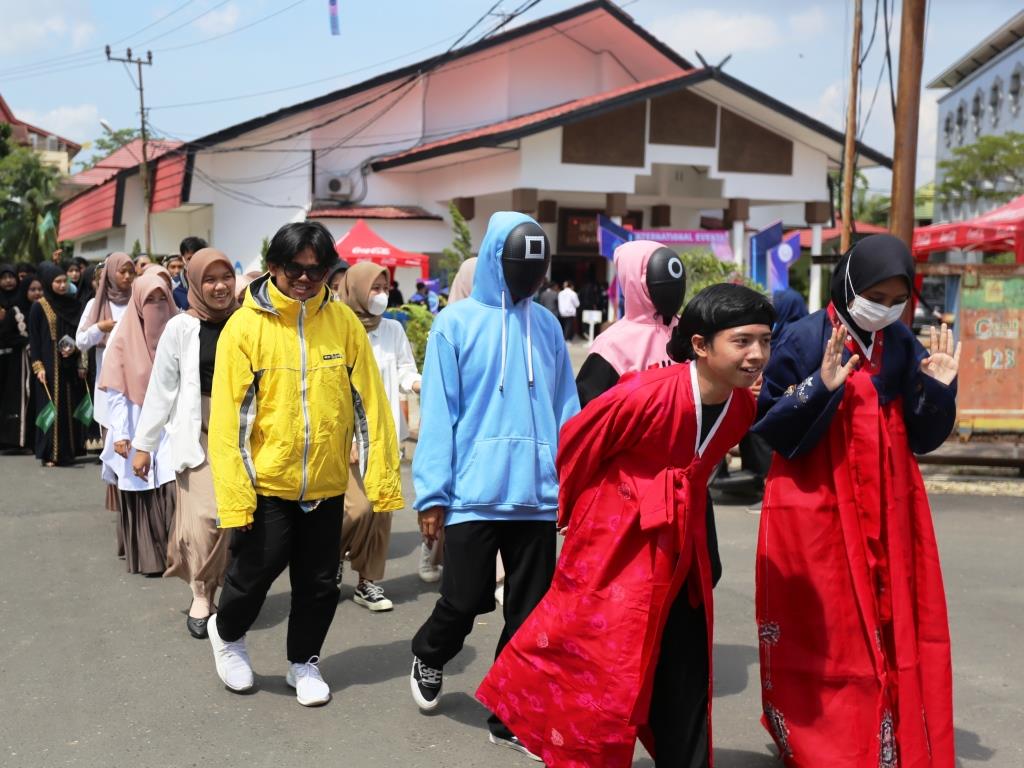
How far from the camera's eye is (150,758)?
4.26 meters

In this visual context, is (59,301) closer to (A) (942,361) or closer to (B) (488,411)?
(B) (488,411)

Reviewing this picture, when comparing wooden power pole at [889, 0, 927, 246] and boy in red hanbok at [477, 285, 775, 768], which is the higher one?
wooden power pole at [889, 0, 927, 246]

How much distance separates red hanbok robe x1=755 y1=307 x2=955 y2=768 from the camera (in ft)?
12.2

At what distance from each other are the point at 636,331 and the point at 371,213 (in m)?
22.6

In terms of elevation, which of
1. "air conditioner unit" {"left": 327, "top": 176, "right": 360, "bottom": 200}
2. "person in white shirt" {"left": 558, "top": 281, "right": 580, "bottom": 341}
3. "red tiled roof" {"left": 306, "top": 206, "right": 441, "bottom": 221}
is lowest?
"person in white shirt" {"left": 558, "top": 281, "right": 580, "bottom": 341}

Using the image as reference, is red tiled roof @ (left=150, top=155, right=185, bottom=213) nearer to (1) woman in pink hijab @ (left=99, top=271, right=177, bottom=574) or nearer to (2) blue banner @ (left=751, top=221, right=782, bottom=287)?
(2) blue banner @ (left=751, top=221, right=782, bottom=287)

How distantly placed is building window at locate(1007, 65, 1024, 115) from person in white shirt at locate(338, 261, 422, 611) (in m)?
48.7

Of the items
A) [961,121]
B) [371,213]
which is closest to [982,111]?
[961,121]

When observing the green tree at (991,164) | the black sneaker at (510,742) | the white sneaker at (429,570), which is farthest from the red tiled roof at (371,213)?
the black sneaker at (510,742)

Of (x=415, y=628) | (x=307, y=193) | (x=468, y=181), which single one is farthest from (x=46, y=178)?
(x=415, y=628)

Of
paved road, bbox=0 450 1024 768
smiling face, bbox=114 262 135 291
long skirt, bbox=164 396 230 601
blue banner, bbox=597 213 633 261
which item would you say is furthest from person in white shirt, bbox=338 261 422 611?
blue banner, bbox=597 213 633 261

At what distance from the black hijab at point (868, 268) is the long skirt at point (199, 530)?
2.98 m

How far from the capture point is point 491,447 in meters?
4.32

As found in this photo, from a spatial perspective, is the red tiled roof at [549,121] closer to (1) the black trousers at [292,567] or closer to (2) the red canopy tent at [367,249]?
(2) the red canopy tent at [367,249]
